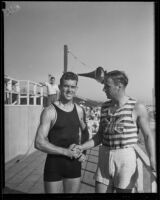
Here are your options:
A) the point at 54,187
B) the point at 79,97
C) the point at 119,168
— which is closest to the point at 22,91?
the point at 79,97

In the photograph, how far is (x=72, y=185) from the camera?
5.60 ft

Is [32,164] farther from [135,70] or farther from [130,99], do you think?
[135,70]

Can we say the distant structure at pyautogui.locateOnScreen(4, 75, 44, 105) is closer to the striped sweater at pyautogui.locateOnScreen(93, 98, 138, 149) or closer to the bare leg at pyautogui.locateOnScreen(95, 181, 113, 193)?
the striped sweater at pyautogui.locateOnScreen(93, 98, 138, 149)

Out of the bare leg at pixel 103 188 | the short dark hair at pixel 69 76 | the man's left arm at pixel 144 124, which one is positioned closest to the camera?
the man's left arm at pixel 144 124

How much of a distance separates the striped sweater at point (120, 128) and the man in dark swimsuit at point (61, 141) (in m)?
0.23

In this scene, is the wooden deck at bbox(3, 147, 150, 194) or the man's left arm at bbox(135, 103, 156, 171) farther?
the wooden deck at bbox(3, 147, 150, 194)

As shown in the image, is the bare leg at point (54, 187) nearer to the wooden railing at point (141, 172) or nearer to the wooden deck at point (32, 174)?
the wooden deck at point (32, 174)

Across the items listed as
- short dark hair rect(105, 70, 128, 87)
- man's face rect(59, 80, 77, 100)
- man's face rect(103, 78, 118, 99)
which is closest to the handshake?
man's face rect(59, 80, 77, 100)

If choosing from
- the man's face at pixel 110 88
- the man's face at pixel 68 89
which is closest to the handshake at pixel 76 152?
the man's face at pixel 68 89

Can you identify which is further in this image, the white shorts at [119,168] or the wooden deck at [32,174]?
the wooden deck at [32,174]

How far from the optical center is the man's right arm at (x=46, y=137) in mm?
1689

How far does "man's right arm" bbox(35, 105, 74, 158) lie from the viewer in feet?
5.54
